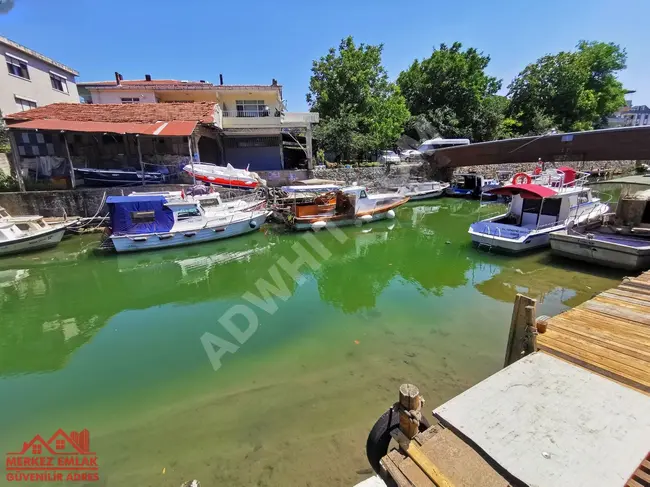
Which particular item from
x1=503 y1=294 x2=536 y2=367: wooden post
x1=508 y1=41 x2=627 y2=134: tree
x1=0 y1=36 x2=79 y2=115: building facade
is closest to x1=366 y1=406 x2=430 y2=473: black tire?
x1=503 y1=294 x2=536 y2=367: wooden post

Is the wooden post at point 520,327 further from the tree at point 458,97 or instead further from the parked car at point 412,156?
the tree at point 458,97

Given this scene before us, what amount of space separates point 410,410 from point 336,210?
47.7ft

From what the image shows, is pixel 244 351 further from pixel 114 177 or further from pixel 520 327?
pixel 114 177

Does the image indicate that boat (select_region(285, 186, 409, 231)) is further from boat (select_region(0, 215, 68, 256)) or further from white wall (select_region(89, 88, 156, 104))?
white wall (select_region(89, 88, 156, 104))

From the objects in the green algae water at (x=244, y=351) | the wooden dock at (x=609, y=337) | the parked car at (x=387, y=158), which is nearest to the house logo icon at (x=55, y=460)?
the green algae water at (x=244, y=351)

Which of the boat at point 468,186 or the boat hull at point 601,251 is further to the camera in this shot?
the boat at point 468,186

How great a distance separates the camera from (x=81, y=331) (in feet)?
25.2

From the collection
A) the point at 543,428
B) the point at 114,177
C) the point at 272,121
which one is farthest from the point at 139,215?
the point at 543,428

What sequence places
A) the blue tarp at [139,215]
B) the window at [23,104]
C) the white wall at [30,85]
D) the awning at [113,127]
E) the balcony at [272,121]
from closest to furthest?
the blue tarp at [139,215] < the awning at [113,127] < the white wall at [30,85] < the window at [23,104] < the balcony at [272,121]

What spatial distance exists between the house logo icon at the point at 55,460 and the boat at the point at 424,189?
880 inches

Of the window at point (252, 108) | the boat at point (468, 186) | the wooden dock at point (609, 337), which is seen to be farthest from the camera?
the boat at point (468, 186)

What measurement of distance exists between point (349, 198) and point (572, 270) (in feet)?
31.9

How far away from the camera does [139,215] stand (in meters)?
12.8

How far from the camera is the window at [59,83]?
2250cm
